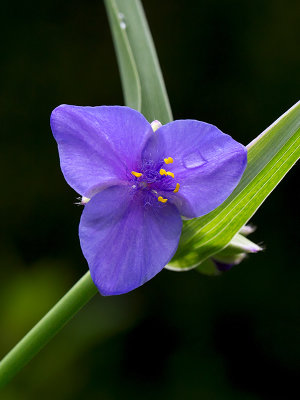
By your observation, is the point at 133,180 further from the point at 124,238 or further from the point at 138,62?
the point at 138,62

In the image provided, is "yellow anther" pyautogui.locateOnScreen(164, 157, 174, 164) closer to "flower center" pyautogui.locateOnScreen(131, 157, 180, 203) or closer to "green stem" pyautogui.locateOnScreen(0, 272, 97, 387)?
"flower center" pyautogui.locateOnScreen(131, 157, 180, 203)

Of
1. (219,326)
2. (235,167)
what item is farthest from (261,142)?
(219,326)

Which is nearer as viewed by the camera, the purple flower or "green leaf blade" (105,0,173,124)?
the purple flower

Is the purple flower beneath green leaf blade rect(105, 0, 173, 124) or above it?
beneath

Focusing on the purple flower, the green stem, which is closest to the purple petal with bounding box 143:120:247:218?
the purple flower

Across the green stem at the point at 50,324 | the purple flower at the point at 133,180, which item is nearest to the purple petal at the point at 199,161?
the purple flower at the point at 133,180

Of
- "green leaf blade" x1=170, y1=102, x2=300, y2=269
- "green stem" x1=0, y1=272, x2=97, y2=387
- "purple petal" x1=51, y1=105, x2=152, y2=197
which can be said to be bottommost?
"green stem" x1=0, y1=272, x2=97, y2=387

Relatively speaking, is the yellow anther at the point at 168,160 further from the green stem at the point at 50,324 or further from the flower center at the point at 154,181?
the green stem at the point at 50,324

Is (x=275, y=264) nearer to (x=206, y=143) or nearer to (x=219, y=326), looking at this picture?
(x=219, y=326)

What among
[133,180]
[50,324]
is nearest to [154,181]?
[133,180]
